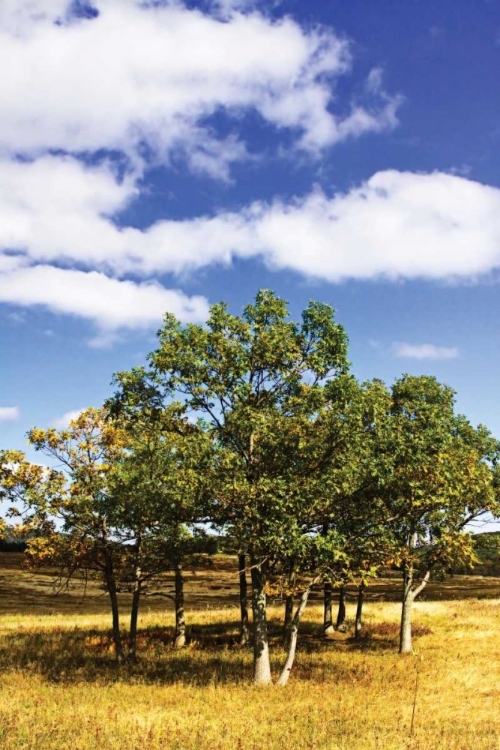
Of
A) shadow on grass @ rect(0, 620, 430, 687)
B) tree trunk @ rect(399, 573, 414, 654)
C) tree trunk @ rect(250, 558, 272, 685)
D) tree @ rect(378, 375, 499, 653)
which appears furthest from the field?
tree @ rect(378, 375, 499, 653)

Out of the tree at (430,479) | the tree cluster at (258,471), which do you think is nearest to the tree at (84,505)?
the tree cluster at (258,471)

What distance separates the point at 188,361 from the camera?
20.6 metres

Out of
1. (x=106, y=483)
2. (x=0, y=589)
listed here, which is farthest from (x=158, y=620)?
(x=0, y=589)

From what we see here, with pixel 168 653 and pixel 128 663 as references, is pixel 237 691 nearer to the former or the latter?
pixel 128 663

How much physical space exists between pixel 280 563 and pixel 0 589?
6268 centimetres

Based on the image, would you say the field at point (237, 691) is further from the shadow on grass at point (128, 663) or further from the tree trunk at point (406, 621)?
the tree trunk at point (406, 621)

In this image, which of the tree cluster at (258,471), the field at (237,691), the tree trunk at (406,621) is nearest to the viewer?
the field at (237,691)

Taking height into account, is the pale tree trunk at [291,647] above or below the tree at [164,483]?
below

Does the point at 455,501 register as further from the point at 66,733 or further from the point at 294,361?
the point at 66,733

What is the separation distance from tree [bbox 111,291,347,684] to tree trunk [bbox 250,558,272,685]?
3 centimetres

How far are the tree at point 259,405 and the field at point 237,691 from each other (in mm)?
3477

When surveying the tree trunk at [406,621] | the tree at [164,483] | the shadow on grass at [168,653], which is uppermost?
the tree at [164,483]

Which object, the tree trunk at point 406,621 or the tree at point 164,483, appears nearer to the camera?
the tree at point 164,483

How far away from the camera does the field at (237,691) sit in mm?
12914
